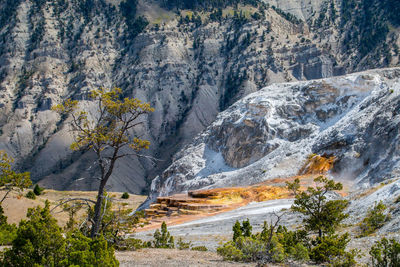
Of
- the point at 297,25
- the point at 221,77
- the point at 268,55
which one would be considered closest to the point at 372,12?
the point at 297,25

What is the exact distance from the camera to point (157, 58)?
12525cm

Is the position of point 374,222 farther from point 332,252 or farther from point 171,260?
point 171,260

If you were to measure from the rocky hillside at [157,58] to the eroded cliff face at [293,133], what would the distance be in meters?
37.1

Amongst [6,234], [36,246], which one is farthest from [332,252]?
[6,234]

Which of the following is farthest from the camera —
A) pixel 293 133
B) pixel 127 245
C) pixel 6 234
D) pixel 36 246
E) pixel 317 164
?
pixel 293 133

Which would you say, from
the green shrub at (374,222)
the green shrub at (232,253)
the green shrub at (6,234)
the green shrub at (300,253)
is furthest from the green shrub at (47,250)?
the green shrub at (374,222)

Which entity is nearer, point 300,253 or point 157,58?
point 300,253

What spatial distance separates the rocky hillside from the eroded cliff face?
37146 millimetres

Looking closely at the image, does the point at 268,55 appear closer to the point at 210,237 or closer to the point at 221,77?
the point at 221,77

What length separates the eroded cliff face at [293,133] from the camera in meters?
40.0

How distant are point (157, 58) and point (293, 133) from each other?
259 feet

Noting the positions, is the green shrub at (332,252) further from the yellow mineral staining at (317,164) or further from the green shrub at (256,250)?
the yellow mineral staining at (317,164)

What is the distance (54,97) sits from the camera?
115m

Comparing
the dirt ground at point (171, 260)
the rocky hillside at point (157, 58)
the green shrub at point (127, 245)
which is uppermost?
the rocky hillside at point (157, 58)
